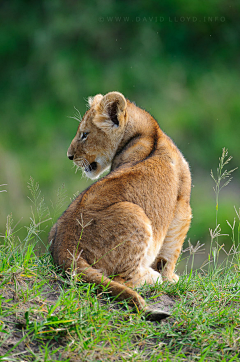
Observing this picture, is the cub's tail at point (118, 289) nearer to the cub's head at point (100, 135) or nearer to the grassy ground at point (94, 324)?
the grassy ground at point (94, 324)

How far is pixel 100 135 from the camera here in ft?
16.5

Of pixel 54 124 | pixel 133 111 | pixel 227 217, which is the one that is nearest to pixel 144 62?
pixel 54 124

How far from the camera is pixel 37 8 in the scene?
45.7 ft

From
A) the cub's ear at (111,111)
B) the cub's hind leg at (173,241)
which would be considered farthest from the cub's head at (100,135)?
the cub's hind leg at (173,241)

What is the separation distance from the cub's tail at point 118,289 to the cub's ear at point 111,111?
5.69 feet

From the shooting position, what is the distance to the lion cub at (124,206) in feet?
12.6

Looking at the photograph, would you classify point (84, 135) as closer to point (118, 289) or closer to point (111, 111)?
point (111, 111)

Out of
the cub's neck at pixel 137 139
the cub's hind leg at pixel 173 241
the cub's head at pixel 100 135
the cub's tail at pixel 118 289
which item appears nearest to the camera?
the cub's tail at pixel 118 289

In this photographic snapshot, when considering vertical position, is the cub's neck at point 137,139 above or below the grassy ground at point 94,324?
above

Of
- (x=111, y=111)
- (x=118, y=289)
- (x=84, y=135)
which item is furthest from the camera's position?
(x=84, y=135)

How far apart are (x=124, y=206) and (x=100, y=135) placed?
1.25m

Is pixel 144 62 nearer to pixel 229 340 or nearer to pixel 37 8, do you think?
pixel 37 8

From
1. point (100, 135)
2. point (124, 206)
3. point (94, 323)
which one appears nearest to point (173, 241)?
point (124, 206)

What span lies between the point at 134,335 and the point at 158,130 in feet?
7.89
